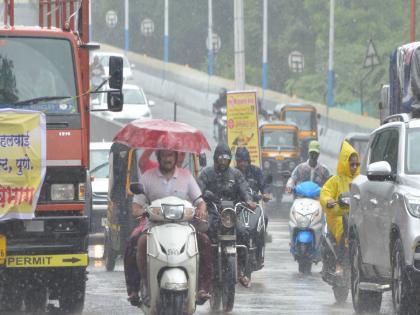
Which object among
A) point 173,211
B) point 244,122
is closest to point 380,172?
point 173,211

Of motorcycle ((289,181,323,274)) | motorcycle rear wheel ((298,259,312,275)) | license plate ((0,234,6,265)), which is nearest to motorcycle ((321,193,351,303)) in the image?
motorcycle rear wheel ((298,259,312,275))

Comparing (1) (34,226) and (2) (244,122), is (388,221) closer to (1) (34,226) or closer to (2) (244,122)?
(1) (34,226)

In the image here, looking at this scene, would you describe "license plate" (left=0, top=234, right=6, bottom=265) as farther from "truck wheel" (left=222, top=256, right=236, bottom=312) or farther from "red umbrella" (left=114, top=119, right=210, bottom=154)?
"truck wheel" (left=222, top=256, right=236, bottom=312)

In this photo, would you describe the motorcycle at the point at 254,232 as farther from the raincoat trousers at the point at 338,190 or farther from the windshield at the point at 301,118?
the windshield at the point at 301,118

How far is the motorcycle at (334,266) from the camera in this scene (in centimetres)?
1669

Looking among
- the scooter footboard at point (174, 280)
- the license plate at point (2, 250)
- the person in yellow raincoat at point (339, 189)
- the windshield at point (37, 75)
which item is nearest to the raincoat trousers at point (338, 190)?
the person in yellow raincoat at point (339, 189)

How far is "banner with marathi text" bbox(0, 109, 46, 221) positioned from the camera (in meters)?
13.7

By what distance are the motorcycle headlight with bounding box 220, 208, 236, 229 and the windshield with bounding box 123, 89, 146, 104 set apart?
125ft

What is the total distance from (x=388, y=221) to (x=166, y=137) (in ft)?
7.54

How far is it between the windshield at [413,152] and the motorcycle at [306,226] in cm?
647

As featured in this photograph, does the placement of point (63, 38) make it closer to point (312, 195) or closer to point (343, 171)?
point (343, 171)

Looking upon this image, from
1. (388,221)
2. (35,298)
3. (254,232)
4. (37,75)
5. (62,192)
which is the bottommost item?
(35,298)

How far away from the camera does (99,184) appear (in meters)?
25.5

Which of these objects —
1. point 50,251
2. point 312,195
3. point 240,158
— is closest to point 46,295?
point 50,251
